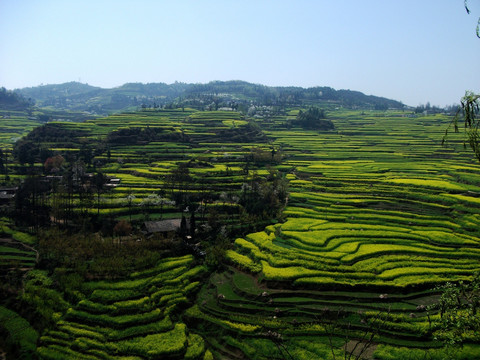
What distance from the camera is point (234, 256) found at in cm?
3014

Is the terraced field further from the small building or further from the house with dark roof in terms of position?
the small building

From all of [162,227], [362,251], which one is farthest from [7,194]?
[362,251]

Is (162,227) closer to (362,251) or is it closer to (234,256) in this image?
(234,256)

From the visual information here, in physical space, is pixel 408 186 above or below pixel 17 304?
above

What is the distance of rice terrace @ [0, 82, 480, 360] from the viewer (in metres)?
20.2

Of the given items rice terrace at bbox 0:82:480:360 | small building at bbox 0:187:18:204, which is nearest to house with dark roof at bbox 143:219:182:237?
rice terrace at bbox 0:82:480:360

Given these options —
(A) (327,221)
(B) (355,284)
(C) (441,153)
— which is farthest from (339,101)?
(B) (355,284)

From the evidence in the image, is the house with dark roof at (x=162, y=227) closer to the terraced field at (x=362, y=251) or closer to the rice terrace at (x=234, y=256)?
the rice terrace at (x=234, y=256)

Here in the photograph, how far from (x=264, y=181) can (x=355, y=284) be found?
24041mm

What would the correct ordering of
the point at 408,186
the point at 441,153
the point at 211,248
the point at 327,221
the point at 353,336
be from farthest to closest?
the point at 441,153 < the point at 408,186 < the point at 327,221 < the point at 211,248 < the point at 353,336

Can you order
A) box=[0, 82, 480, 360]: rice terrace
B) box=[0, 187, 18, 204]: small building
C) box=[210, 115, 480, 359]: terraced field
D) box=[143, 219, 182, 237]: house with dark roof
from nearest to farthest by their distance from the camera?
box=[0, 82, 480, 360]: rice terrace → box=[210, 115, 480, 359]: terraced field → box=[143, 219, 182, 237]: house with dark roof → box=[0, 187, 18, 204]: small building

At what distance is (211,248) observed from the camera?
3122cm

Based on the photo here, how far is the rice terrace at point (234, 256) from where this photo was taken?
20.2 metres

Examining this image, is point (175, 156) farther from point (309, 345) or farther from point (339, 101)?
point (339, 101)
